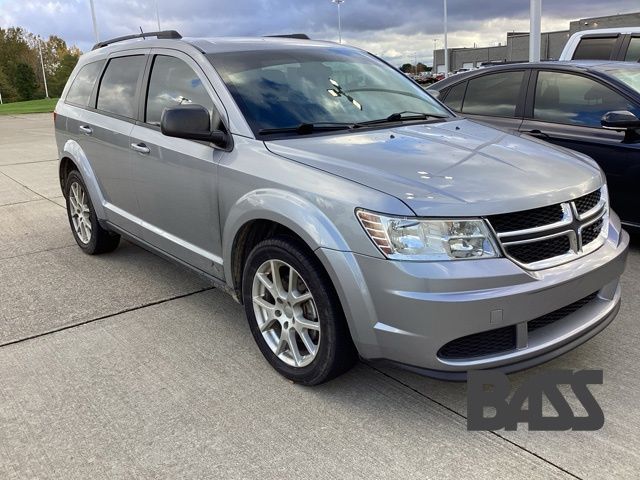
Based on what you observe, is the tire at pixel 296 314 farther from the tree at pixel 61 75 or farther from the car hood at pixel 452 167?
the tree at pixel 61 75

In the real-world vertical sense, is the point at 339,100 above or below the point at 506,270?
above

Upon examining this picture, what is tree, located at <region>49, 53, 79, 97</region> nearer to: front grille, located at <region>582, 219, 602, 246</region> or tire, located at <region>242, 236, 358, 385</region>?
tire, located at <region>242, 236, 358, 385</region>

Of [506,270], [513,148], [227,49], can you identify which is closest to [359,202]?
[506,270]

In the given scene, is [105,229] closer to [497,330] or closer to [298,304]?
[298,304]

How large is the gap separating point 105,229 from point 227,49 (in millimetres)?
2072

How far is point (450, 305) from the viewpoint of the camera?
8.43ft

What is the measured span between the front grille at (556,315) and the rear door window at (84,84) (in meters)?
4.07

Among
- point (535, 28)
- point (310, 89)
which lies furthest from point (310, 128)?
point (535, 28)

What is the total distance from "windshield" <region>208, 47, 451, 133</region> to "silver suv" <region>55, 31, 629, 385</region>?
14 mm

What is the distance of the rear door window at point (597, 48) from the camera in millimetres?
7715

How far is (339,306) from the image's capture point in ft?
9.55

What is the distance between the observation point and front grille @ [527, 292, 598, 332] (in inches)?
112

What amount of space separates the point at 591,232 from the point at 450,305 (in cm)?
101

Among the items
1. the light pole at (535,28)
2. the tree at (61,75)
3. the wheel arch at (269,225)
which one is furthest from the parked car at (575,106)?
the tree at (61,75)
